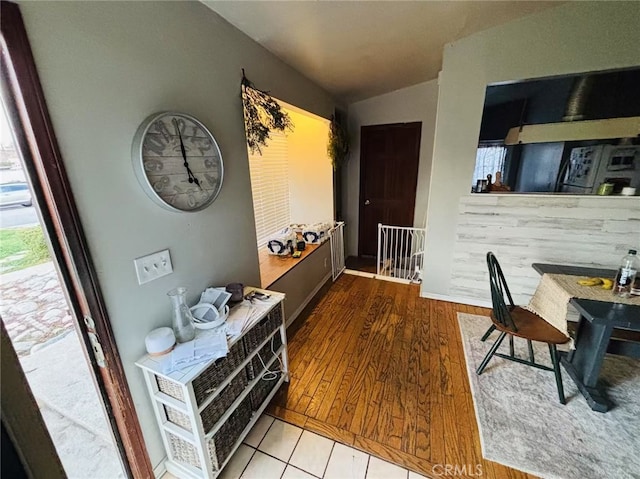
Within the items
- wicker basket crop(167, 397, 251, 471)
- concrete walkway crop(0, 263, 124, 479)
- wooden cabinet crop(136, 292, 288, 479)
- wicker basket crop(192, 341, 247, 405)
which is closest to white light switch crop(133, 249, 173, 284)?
concrete walkway crop(0, 263, 124, 479)

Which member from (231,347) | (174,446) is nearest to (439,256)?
(231,347)

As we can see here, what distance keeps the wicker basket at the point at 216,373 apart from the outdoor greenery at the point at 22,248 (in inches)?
30.1

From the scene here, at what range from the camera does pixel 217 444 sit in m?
1.31

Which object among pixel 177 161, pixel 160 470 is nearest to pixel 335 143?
pixel 177 161

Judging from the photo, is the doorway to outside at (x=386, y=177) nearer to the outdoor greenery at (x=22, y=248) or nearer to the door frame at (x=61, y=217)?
the door frame at (x=61, y=217)

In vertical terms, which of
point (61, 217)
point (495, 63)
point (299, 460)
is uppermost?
point (495, 63)

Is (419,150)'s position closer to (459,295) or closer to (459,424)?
(459,295)

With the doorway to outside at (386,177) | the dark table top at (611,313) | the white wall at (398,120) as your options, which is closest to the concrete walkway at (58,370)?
the dark table top at (611,313)

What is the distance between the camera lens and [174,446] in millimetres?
1352

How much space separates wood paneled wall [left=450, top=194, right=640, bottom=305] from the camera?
7.50ft

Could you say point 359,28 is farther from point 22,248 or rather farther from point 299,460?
point 299,460

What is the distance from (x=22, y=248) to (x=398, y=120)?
163 inches

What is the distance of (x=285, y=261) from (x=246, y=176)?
1.10 m

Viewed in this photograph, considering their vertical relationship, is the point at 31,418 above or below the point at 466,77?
below
